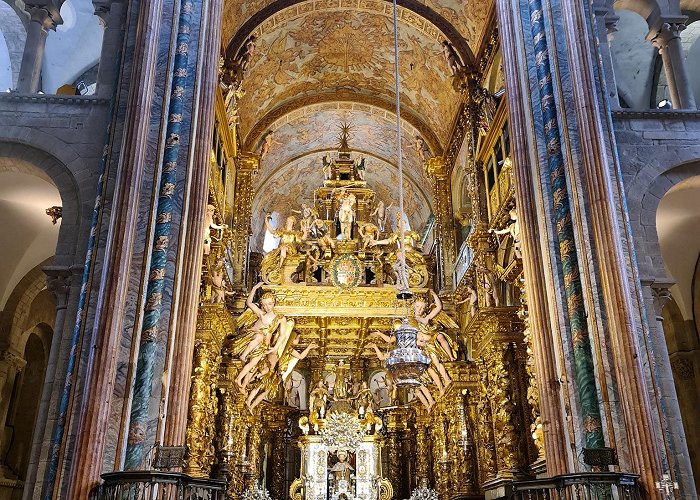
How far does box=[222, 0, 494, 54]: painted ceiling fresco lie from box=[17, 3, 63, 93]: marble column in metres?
4.19

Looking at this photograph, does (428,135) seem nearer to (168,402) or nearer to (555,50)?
(555,50)

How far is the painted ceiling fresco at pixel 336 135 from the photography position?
20.2m

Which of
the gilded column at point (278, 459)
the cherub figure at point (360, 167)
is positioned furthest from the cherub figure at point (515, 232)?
the gilded column at point (278, 459)

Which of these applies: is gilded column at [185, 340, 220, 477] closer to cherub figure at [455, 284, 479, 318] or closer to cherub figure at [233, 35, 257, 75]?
cherub figure at [455, 284, 479, 318]

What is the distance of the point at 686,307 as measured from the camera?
14352mm

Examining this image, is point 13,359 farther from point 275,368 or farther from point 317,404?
point 317,404

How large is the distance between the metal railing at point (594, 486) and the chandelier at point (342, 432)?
12369 mm

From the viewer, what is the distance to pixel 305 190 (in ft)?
76.6

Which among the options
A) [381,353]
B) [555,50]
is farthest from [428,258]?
[555,50]

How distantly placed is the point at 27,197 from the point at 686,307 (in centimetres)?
1303

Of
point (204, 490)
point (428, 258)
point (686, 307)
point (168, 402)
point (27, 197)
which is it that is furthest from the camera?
point (428, 258)

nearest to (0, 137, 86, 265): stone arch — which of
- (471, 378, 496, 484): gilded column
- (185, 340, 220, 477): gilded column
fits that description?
(185, 340, 220, 477): gilded column

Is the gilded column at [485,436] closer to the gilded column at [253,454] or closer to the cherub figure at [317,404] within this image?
the gilded column at [253,454]

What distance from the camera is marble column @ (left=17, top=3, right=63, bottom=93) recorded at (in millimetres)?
11312
